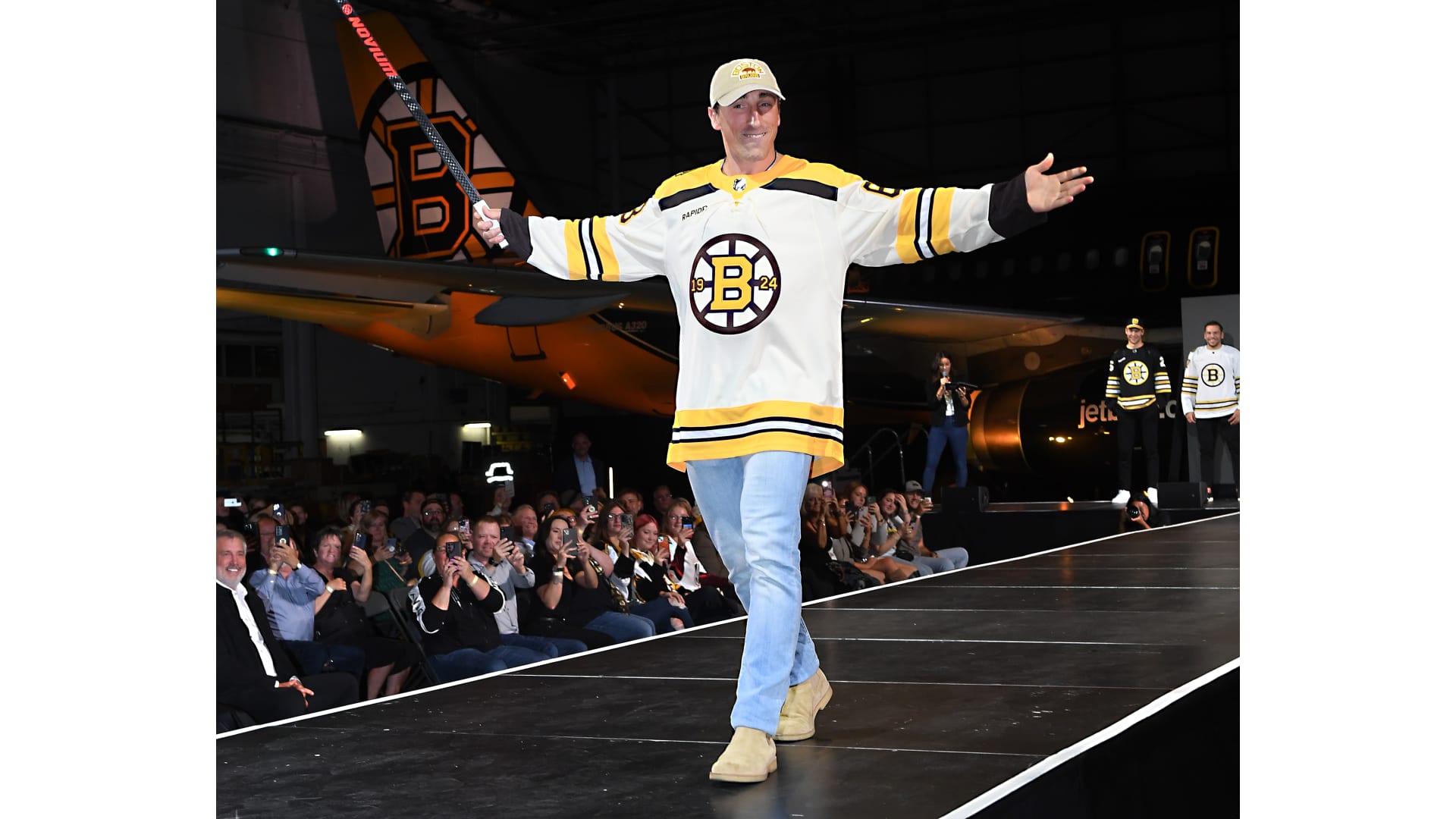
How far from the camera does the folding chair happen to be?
14.4ft

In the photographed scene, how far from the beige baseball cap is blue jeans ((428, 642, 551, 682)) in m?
2.63

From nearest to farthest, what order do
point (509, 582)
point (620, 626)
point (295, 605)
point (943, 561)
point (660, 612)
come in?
1. point (295, 605)
2. point (509, 582)
3. point (620, 626)
4. point (660, 612)
5. point (943, 561)

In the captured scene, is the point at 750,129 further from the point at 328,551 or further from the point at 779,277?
the point at 328,551

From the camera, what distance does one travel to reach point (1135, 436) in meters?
8.91

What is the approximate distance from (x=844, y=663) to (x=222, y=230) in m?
13.0

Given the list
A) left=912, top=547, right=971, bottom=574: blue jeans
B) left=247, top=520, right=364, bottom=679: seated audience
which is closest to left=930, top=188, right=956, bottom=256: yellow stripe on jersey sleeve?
left=247, top=520, right=364, bottom=679: seated audience

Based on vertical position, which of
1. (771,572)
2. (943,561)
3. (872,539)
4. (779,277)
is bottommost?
(943,561)

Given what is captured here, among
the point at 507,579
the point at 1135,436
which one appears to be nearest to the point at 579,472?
the point at 1135,436

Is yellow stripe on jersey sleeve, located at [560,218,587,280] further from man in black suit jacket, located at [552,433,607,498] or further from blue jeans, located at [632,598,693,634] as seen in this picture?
man in black suit jacket, located at [552,433,607,498]

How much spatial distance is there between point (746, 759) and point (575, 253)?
93 centimetres

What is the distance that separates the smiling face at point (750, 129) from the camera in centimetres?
214

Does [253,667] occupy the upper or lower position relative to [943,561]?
upper
